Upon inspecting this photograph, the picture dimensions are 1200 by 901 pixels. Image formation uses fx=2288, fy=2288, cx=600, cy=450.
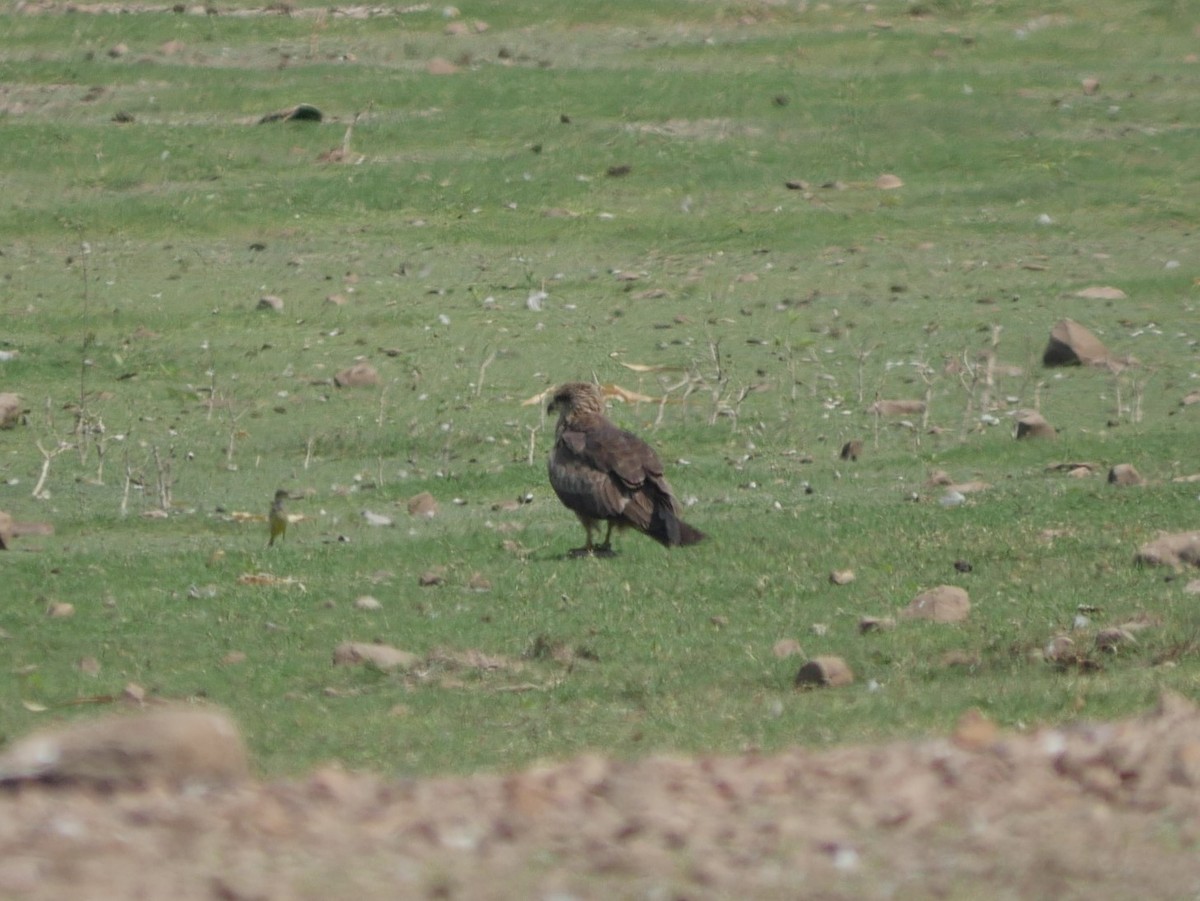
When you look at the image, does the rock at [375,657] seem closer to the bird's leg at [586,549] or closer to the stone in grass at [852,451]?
the bird's leg at [586,549]

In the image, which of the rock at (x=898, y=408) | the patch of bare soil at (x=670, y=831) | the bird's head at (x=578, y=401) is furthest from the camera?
the rock at (x=898, y=408)

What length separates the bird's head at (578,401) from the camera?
1220cm

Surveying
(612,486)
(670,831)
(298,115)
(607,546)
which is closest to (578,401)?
(607,546)

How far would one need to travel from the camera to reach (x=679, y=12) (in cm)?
2908

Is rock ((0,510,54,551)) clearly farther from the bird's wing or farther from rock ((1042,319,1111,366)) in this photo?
rock ((1042,319,1111,366))

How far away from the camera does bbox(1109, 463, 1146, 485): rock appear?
1233 centimetres

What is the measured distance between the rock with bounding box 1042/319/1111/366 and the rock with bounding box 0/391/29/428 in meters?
7.35

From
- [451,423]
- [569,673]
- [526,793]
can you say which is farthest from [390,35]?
[526,793]

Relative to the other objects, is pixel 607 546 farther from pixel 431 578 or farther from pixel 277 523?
pixel 277 523

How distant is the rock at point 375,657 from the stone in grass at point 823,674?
1.62m

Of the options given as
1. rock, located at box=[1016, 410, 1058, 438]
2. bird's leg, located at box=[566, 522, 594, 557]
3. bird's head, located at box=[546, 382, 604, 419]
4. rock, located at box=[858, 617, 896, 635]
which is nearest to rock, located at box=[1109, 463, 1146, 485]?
rock, located at box=[1016, 410, 1058, 438]

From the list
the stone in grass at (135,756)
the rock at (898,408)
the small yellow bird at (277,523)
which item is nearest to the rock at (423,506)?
the small yellow bird at (277,523)

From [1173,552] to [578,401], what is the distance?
341cm

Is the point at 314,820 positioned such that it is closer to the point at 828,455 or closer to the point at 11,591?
the point at 11,591
